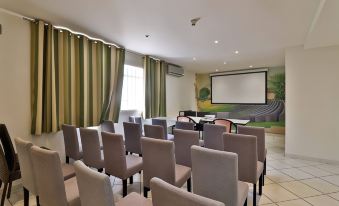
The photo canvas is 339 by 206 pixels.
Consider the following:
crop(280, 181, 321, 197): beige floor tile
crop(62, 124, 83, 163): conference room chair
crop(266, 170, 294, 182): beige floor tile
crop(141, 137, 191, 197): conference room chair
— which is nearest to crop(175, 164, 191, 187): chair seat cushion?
crop(141, 137, 191, 197): conference room chair

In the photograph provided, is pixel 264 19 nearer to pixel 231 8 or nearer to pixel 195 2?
pixel 231 8

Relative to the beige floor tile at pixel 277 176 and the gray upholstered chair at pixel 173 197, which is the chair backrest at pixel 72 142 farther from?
the beige floor tile at pixel 277 176

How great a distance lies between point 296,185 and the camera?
308cm

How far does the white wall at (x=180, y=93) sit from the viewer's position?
7.05m

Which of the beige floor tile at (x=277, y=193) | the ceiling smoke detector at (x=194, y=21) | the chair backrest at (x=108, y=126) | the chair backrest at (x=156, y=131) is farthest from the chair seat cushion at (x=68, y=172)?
the ceiling smoke detector at (x=194, y=21)

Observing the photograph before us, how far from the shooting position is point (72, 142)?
2.92m

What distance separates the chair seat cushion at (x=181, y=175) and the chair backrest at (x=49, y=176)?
3.73 feet

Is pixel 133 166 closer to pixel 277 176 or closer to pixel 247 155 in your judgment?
pixel 247 155

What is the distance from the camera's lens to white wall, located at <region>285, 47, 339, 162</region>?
4.16m

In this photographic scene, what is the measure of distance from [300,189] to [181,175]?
2016 millimetres

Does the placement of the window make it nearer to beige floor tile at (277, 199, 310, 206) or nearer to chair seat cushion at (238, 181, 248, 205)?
chair seat cushion at (238, 181, 248, 205)

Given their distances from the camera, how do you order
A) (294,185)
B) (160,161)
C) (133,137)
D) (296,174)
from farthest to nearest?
1. (296,174)
2. (133,137)
3. (294,185)
4. (160,161)

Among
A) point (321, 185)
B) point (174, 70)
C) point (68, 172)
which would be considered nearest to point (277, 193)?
point (321, 185)

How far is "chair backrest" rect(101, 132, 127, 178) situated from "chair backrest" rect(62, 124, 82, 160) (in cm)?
65
